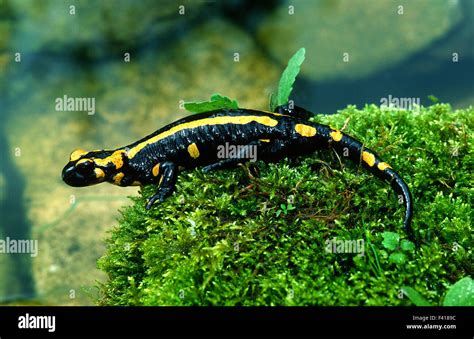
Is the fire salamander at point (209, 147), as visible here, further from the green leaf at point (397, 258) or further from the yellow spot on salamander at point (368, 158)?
the green leaf at point (397, 258)

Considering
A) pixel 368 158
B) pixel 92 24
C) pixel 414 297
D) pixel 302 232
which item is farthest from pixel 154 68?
pixel 414 297

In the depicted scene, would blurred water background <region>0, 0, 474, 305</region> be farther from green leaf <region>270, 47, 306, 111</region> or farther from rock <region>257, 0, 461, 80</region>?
green leaf <region>270, 47, 306, 111</region>

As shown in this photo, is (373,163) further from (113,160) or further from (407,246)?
(113,160)

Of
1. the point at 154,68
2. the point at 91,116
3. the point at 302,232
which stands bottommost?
the point at 302,232

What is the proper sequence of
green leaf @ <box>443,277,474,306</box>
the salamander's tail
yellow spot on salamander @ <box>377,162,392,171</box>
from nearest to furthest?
green leaf @ <box>443,277,474,306</box>
the salamander's tail
yellow spot on salamander @ <box>377,162,392,171</box>

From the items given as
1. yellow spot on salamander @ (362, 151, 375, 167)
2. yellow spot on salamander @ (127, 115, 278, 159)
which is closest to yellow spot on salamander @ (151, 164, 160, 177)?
yellow spot on salamander @ (127, 115, 278, 159)

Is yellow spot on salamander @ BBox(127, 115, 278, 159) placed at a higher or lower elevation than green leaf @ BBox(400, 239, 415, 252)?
higher
